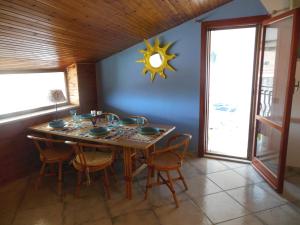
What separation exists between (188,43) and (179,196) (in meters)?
2.24

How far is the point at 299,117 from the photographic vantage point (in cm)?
288

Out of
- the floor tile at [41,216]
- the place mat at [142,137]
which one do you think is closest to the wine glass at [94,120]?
the place mat at [142,137]

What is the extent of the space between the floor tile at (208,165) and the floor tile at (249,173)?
0.19m

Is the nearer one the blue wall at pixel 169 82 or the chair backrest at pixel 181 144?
the chair backrest at pixel 181 144

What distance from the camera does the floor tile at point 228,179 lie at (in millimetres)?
2752

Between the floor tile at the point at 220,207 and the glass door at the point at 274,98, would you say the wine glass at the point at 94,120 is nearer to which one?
the floor tile at the point at 220,207

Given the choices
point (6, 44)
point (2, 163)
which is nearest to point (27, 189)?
point (2, 163)

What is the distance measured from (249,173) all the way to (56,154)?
8.60 feet

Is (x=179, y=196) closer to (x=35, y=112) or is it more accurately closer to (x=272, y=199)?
(x=272, y=199)

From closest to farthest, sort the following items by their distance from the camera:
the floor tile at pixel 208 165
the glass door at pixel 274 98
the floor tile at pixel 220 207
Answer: the floor tile at pixel 220 207 < the glass door at pixel 274 98 < the floor tile at pixel 208 165

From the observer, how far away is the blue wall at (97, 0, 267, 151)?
331 cm

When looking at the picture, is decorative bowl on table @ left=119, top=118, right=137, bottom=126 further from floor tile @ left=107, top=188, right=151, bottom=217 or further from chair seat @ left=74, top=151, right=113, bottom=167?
floor tile @ left=107, top=188, right=151, bottom=217

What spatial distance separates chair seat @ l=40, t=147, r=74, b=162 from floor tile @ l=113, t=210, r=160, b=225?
1.02m

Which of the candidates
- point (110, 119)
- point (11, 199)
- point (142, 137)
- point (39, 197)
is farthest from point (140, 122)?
point (11, 199)
